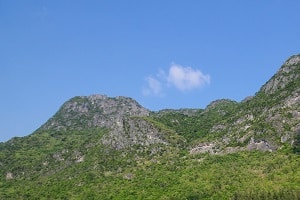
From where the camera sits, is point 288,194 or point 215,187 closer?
point 288,194

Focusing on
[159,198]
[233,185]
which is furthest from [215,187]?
[159,198]

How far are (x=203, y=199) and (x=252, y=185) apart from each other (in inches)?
815

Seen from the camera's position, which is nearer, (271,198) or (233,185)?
(271,198)

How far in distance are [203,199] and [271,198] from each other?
108ft

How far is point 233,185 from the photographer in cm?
19638

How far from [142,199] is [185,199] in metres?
19.4

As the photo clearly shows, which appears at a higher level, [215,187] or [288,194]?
[215,187]

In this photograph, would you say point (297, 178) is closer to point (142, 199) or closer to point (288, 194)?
point (288, 194)

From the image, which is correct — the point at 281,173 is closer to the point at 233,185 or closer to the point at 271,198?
the point at 233,185

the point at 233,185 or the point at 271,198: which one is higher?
the point at 233,185

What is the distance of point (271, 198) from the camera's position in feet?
536

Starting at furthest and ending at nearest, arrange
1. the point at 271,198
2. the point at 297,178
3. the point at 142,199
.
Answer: the point at 142,199 < the point at 297,178 < the point at 271,198

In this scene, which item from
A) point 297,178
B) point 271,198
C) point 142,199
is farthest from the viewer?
point 142,199

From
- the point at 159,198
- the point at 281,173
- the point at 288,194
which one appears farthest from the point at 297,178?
the point at 159,198
